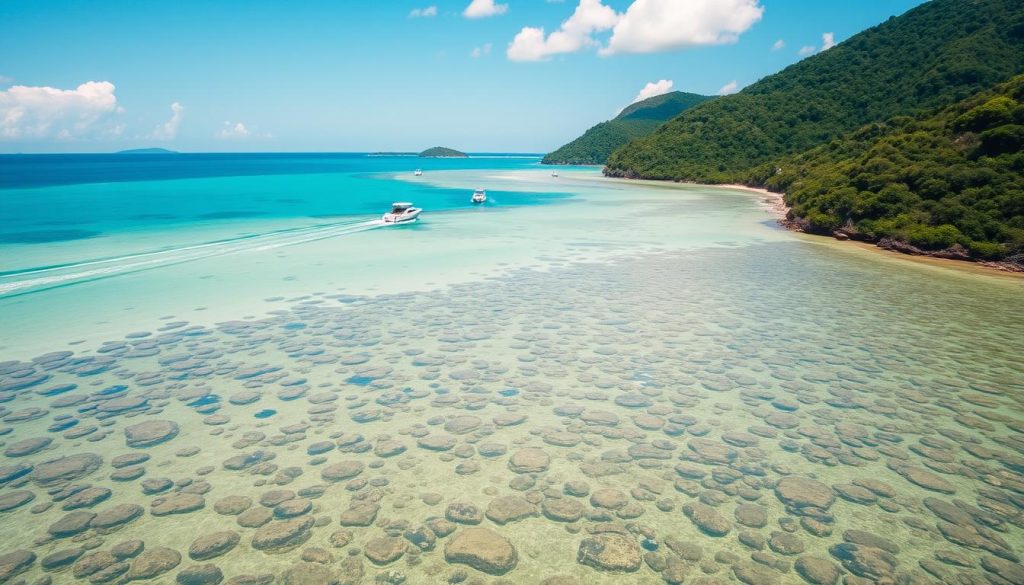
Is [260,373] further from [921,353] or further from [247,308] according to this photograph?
[921,353]

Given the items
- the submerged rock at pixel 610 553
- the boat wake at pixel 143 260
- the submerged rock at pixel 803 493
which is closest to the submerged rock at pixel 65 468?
the submerged rock at pixel 610 553

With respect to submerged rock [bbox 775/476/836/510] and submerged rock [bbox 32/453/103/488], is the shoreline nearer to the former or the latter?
submerged rock [bbox 775/476/836/510]

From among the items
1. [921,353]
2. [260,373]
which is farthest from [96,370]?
[921,353]

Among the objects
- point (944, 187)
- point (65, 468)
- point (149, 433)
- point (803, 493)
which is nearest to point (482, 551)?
point (803, 493)

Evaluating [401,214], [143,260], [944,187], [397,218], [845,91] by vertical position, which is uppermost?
[845,91]

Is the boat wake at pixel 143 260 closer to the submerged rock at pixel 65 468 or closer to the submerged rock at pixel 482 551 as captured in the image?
the submerged rock at pixel 65 468

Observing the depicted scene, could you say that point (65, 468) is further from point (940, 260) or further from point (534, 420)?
point (940, 260)

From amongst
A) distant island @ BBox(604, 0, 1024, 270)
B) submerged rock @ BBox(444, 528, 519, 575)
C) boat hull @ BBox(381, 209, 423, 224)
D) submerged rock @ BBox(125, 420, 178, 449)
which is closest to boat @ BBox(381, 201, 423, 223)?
boat hull @ BBox(381, 209, 423, 224)
